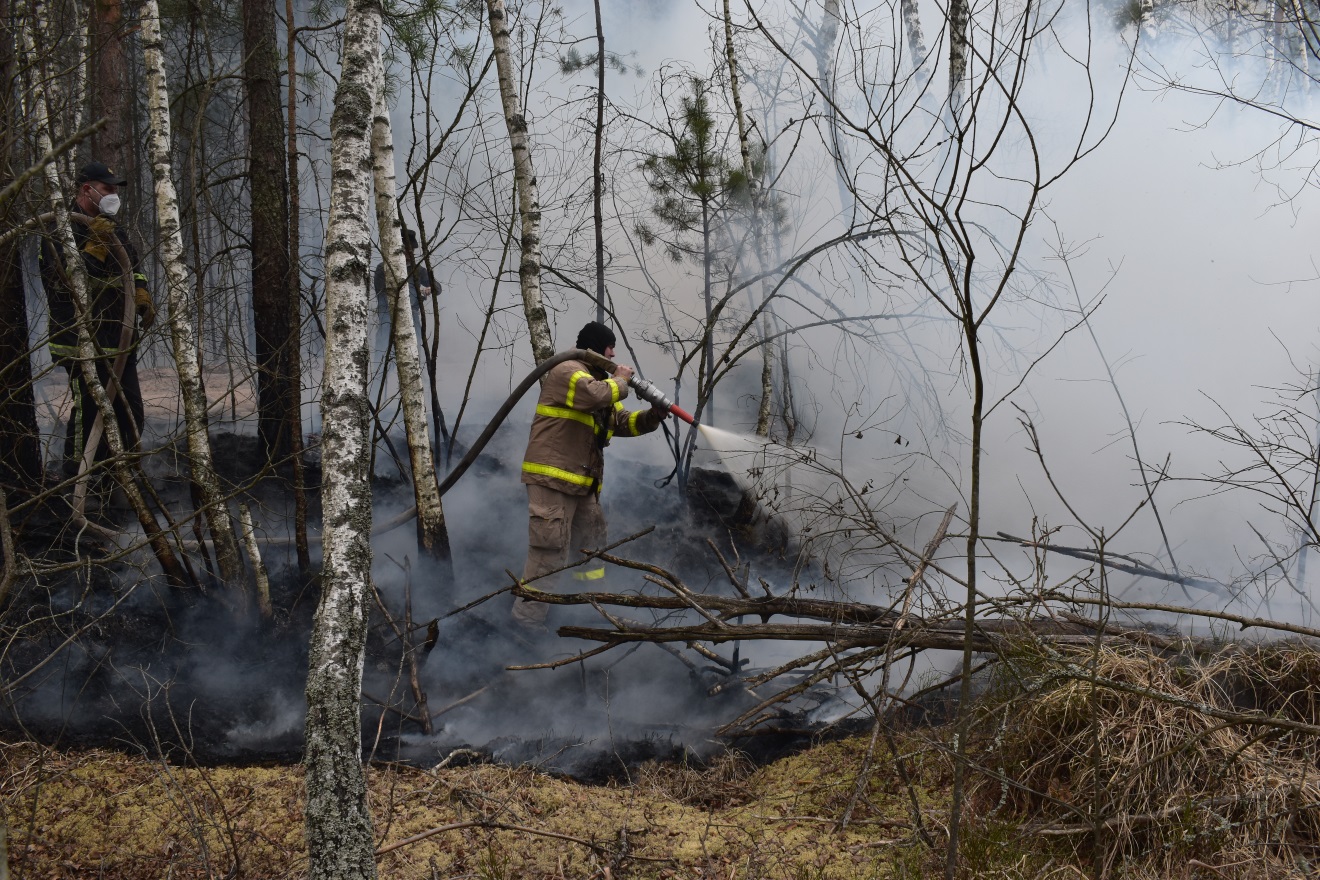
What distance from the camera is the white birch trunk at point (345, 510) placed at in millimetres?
2719

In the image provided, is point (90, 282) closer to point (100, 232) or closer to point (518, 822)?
point (100, 232)

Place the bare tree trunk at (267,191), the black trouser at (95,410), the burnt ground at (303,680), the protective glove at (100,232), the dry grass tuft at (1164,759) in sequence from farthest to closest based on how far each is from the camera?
the bare tree trunk at (267,191)
the black trouser at (95,410)
the protective glove at (100,232)
the burnt ground at (303,680)
the dry grass tuft at (1164,759)

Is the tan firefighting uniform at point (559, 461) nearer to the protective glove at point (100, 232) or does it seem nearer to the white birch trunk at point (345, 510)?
the white birch trunk at point (345, 510)

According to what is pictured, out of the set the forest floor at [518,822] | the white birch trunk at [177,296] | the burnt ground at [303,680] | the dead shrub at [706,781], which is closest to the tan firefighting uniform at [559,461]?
the burnt ground at [303,680]

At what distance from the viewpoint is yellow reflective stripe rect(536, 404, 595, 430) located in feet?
18.6

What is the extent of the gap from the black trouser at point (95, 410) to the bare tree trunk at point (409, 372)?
1.67 metres

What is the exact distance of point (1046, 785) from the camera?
355 centimetres

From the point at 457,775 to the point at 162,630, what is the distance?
254cm

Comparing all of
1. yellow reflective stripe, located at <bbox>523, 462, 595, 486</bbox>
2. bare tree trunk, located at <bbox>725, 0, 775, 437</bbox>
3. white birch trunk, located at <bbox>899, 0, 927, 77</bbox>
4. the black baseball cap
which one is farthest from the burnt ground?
white birch trunk, located at <bbox>899, 0, 927, 77</bbox>

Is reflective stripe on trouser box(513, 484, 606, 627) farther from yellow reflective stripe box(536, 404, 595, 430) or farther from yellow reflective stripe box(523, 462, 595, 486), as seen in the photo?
yellow reflective stripe box(536, 404, 595, 430)

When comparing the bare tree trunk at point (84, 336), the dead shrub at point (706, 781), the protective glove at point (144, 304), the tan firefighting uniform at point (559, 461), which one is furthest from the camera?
the protective glove at point (144, 304)

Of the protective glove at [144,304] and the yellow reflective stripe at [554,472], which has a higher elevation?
the protective glove at [144,304]

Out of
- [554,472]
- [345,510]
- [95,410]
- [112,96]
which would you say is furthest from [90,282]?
[112,96]

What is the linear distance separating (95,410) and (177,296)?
1418mm
